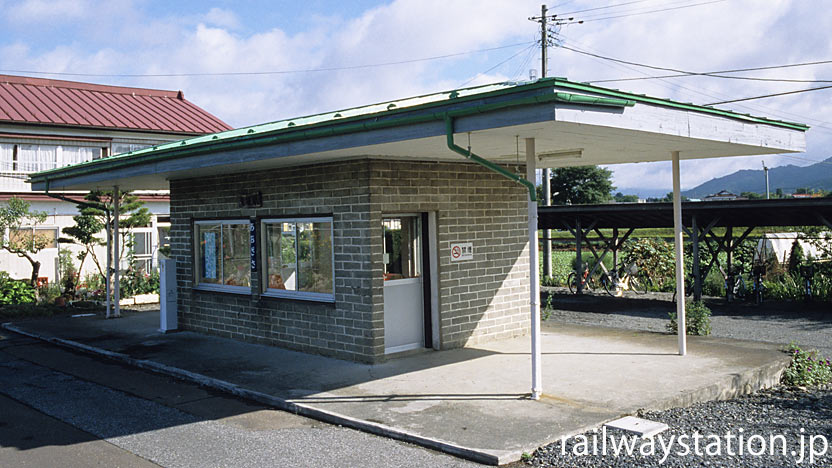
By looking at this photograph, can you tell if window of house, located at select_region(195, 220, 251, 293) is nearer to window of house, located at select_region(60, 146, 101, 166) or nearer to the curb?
the curb

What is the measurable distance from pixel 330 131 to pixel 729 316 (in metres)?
12.6

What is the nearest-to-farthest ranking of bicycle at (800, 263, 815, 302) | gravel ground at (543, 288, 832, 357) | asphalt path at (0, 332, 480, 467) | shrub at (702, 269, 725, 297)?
asphalt path at (0, 332, 480, 467)
gravel ground at (543, 288, 832, 357)
bicycle at (800, 263, 815, 302)
shrub at (702, 269, 725, 297)

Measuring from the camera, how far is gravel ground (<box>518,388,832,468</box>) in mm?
5715

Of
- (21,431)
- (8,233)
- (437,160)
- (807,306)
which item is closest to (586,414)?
(437,160)

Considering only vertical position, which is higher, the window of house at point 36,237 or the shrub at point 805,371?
the window of house at point 36,237

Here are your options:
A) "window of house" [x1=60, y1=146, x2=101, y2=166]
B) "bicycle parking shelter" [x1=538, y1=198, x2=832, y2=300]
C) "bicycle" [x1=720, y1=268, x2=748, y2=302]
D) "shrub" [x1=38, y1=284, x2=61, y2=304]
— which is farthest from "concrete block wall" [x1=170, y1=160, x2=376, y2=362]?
"bicycle" [x1=720, y1=268, x2=748, y2=302]

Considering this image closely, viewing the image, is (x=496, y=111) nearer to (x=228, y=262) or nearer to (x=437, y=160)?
(x=437, y=160)

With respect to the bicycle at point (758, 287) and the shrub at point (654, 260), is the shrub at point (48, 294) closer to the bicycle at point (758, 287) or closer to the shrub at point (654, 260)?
the shrub at point (654, 260)

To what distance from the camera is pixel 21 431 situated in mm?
7320

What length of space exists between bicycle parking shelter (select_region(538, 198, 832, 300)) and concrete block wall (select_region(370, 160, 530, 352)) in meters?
7.98

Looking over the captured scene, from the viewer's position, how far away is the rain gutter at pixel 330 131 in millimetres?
6375

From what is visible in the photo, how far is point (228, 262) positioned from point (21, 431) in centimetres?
571

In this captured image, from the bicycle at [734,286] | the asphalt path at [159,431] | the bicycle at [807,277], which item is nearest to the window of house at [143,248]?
the asphalt path at [159,431]

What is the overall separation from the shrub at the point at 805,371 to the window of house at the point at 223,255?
843cm
